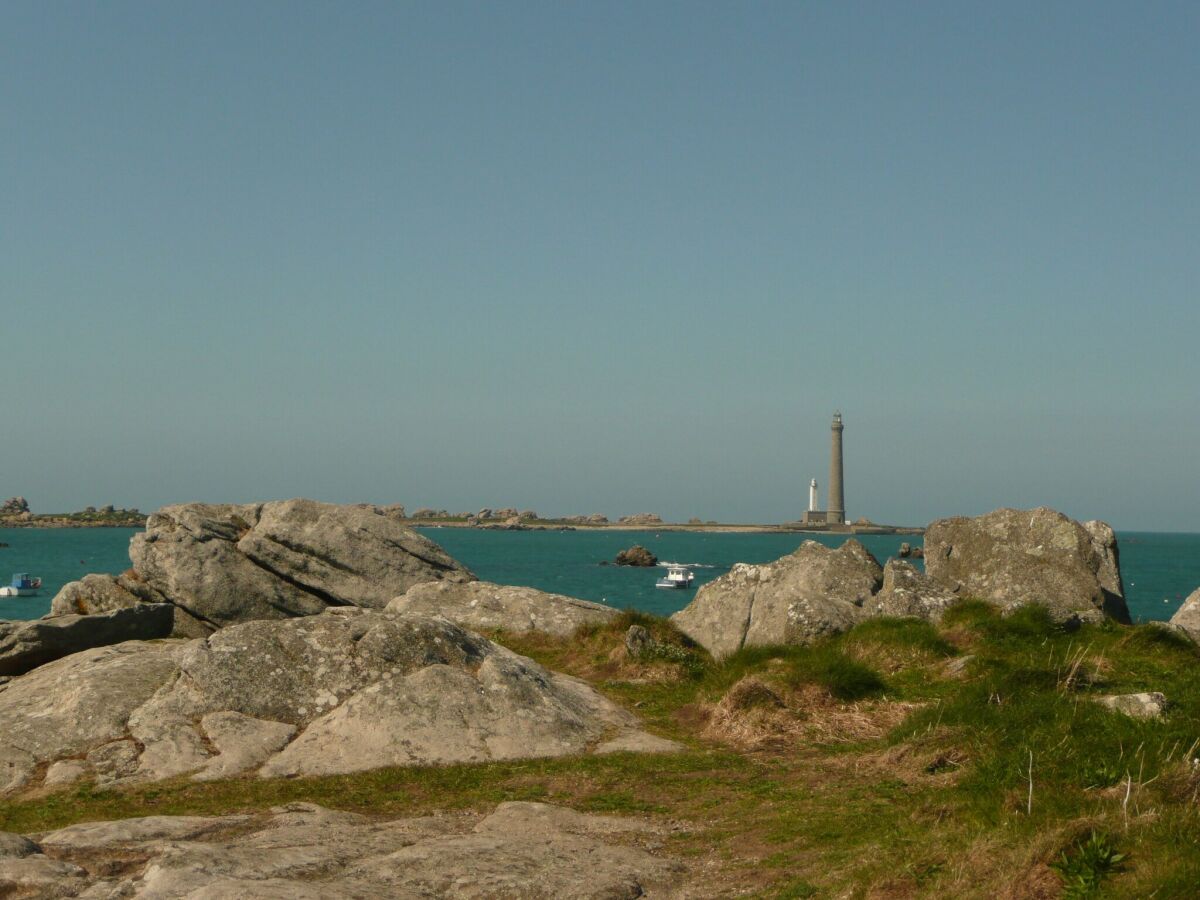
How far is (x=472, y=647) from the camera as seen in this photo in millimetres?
18438

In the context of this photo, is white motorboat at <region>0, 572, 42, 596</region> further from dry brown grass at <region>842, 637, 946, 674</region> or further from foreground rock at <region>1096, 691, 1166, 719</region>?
foreground rock at <region>1096, 691, 1166, 719</region>

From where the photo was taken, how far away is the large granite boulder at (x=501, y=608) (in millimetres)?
25219

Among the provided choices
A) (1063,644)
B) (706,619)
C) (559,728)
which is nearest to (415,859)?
(559,728)

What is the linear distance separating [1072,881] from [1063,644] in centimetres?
1357

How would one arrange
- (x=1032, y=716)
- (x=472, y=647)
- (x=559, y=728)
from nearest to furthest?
1. (x=1032, y=716)
2. (x=559, y=728)
3. (x=472, y=647)

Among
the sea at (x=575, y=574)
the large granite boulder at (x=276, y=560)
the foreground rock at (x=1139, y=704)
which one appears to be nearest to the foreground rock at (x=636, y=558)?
the sea at (x=575, y=574)

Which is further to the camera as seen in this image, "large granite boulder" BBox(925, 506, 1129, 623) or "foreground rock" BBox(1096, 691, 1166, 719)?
"large granite boulder" BBox(925, 506, 1129, 623)

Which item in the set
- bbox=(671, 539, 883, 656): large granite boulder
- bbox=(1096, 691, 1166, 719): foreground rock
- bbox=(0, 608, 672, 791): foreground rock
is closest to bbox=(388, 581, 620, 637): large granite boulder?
bbox=(671, 539, 883, 656): large granite boulder

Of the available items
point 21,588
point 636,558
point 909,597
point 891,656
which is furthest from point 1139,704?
point 636,558

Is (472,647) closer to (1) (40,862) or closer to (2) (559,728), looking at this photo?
(2) (559,728)

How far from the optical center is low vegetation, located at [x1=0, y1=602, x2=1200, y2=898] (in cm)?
825

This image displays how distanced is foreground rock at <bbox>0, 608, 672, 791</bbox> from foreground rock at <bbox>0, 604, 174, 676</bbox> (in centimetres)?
153

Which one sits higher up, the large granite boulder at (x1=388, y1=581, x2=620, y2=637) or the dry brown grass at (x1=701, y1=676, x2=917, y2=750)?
the large granite boulder at (x1=388, y1=581, x2=620, y2=637)

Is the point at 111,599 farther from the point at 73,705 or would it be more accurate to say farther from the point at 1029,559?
the point at 1029,559
